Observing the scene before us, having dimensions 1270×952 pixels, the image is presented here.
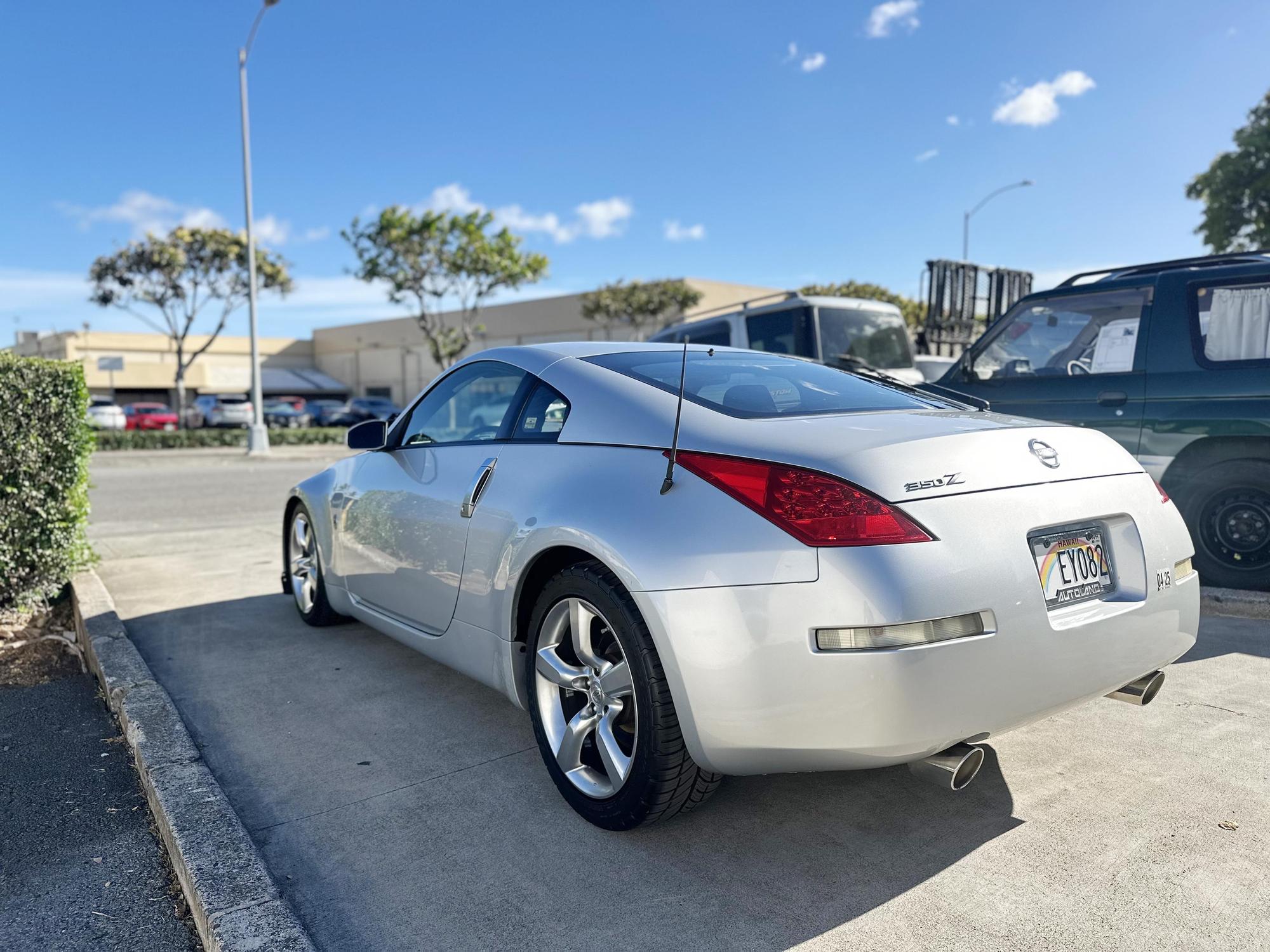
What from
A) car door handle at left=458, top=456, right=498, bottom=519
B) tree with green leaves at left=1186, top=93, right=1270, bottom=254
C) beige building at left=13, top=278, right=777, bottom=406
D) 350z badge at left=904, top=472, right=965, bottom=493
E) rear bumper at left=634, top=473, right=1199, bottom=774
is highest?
tree with green leaves at left=1186, top=93, right=1270, bottom=254

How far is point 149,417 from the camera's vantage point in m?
36.9

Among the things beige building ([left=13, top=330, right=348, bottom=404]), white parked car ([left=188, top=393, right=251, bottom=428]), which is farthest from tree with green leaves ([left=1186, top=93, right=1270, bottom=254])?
beige building ([left=13, top=330, right=348, bottom=404])

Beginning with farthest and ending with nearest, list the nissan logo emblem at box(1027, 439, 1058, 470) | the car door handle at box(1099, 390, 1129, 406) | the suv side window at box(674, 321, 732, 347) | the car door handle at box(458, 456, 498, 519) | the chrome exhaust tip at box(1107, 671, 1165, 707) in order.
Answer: the suv side window at box(674, 321, 732, 347)
the car door handle at box(1099, 390, 1129, 406)
the car door handle at box(458, 456, 498, 519)
the chrome exhaust tip at box(1107, 671, 1165, 707)
the nissan logo emblem at box(1027, 439, 1058, 470)

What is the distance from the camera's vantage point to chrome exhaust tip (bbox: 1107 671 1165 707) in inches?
114

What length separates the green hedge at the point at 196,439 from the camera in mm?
24188

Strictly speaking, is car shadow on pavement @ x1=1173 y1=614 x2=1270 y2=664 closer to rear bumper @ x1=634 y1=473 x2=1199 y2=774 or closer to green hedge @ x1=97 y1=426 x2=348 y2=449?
rear bumper @ x1=634 y1=473 x2=1199 y2=774

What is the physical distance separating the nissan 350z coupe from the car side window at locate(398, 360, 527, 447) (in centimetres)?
27

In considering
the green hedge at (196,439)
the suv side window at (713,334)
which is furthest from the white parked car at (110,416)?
the suv side window at (713,334)

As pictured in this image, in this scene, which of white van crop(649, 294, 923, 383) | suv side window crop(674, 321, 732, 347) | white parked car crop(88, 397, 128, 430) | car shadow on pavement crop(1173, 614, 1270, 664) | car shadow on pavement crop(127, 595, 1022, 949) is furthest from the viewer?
white parked car crop(88, 397, 128, 430)

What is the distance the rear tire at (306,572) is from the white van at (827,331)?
622cm

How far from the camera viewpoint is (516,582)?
3.11m

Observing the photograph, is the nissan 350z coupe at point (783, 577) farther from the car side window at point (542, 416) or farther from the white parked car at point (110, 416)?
the white parked car at point (110, 416)

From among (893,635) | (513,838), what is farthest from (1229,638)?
(513,838)

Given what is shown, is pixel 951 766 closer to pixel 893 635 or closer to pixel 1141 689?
pixel 893 635
